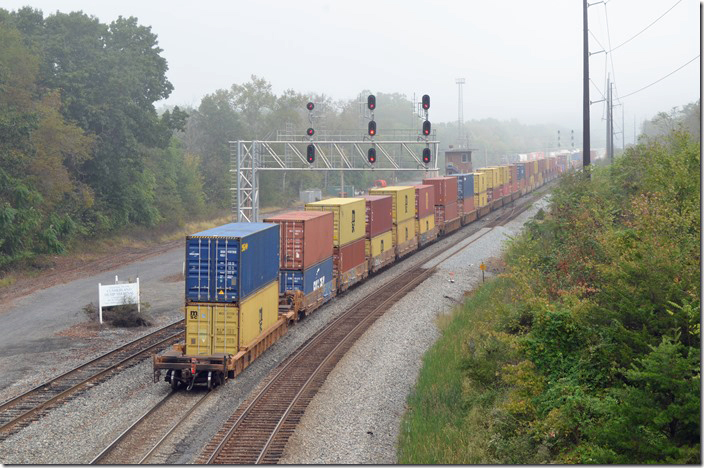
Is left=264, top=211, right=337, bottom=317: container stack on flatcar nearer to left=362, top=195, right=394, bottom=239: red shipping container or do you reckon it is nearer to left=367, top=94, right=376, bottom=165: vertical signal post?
left=367, top=94, right=376, bottom=165: vertical signal post

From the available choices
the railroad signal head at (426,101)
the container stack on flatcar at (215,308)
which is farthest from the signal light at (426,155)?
the container stack on flatcar at (215,308)

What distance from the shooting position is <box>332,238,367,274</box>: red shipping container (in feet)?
105

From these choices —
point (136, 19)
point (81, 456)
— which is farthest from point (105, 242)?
point (81, 456)

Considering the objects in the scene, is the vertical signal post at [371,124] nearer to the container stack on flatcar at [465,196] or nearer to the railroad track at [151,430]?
Result: the railroad track at [151,430]

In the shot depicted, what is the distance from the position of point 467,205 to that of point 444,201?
7.94m

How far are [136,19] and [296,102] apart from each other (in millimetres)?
35641

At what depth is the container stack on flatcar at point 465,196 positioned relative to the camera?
57.9 m

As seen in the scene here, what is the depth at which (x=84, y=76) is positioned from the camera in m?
51.5

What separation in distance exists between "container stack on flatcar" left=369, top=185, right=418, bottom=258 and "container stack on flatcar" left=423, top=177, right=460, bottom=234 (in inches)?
280

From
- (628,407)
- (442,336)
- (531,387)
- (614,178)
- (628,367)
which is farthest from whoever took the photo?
(614,178)

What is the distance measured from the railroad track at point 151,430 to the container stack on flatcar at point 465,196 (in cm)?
4003

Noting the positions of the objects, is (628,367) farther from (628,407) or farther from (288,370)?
(288,370)

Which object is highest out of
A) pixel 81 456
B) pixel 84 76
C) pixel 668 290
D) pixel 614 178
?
pixel 84 76

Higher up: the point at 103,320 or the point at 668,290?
the point at 668,290
